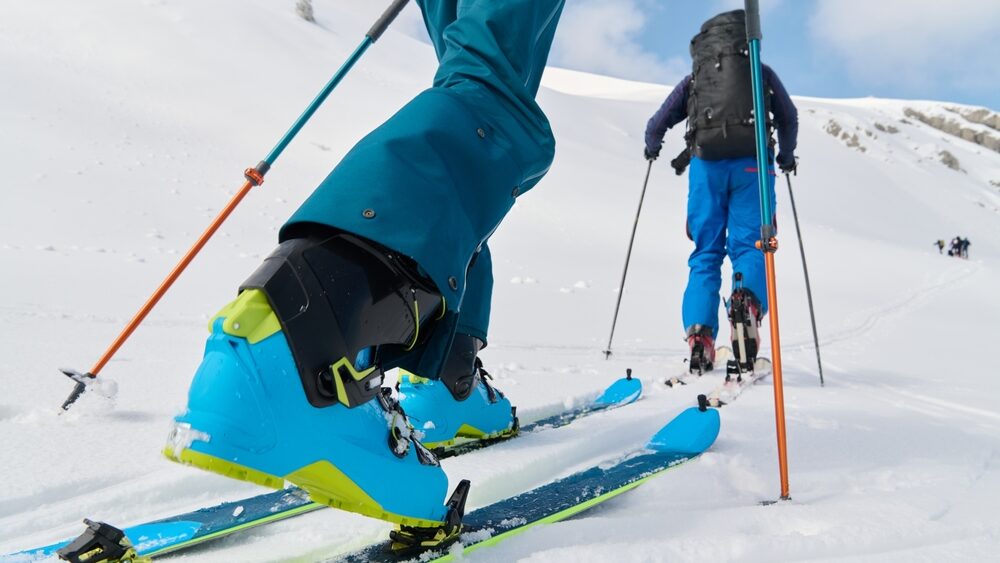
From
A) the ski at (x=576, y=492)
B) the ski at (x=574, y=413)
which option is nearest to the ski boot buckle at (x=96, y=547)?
the ski at (x=576, y=492)

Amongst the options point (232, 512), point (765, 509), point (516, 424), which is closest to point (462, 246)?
point (232, 512)

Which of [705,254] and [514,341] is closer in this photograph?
[705,254]

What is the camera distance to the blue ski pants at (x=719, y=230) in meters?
3.28

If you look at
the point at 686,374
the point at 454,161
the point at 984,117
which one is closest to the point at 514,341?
the point at 686,374

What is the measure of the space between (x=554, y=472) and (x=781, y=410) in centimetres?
59

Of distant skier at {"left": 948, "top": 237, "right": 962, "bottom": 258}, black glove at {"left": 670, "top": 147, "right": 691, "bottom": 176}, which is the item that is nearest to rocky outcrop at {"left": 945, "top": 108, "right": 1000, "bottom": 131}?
distant skier at {"left": 948, "top": 237, "right": 962, "bottom": 258}

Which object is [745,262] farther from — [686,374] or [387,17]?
[387,17]

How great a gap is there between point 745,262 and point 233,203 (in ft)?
8.24

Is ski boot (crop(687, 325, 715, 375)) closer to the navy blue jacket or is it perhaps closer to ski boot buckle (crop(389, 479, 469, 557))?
the navy blue jacket

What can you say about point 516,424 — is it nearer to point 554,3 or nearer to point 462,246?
point 462,246

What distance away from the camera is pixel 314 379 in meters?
0.86

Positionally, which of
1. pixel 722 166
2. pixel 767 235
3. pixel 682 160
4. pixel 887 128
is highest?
pixel 887 128

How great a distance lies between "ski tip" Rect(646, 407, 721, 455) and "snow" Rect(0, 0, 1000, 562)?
6 centimetres

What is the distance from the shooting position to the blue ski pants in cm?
328
